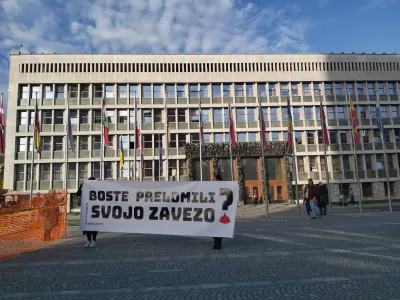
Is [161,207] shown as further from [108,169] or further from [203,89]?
[203,89]

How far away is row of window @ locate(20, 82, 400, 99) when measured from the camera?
4319 centimetres

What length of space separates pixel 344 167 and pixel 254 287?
1745 inches

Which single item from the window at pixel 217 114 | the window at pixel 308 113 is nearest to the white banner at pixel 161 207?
the window at pixel 217 114

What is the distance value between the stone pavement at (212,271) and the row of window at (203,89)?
3582cm

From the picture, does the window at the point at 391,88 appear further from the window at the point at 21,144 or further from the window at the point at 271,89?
the window at the point at 21,144

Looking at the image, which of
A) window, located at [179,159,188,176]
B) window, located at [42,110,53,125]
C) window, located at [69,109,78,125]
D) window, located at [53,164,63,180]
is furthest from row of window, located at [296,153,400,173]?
window, located at [42,110,53,125]

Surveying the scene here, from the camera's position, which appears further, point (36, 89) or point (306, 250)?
point (36, 89)

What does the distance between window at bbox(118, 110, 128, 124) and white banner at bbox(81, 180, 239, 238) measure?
34386 millimetres

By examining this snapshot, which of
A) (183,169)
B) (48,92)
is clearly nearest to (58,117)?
(48,92)

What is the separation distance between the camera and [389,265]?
256 inches

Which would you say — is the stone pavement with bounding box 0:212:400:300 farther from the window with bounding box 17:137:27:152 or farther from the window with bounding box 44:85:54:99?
the window with bounding box 44:85:54:99

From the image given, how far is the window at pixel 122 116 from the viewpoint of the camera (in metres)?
43.5

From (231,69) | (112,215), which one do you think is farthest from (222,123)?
(112,215)

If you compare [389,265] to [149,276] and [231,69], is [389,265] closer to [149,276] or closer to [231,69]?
[149,276]
